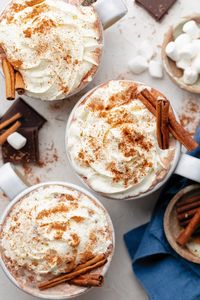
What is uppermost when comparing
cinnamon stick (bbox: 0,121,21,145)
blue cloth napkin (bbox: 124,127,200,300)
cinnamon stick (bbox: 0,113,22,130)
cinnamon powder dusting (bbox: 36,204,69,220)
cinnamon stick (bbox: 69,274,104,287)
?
cinnamon stick (bbox: 0,113,22,130)

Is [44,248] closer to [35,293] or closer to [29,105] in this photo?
[35,293]

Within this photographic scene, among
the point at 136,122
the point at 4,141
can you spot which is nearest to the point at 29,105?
the point at 4,141

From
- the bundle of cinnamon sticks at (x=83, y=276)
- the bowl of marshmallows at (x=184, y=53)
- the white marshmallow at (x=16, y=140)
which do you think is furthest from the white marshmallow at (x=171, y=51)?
the bundle of cinnamon sticks at (x=83, y=276)

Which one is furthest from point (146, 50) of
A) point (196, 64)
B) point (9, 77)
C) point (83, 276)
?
point (83, 276)

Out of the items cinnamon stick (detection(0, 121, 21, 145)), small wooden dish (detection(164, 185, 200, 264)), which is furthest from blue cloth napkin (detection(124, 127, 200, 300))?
cinnamon stick (detection(0, 121, 21, 145))

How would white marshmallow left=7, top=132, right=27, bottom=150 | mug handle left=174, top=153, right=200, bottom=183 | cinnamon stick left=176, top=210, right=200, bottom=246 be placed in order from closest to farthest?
mug handle left=174, top=153, right=200, bottom=183
cinnamon stick left=176, top=210, right=200, bottom=246
white marshmallow left=7, top=132, right=27, bottom=150

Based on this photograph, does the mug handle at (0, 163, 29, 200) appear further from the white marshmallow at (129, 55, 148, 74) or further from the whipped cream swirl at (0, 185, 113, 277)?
the white marshmallow at (129, 55, 148, 74)

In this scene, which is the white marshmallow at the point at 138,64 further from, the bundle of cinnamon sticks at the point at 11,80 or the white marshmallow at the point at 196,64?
the bundle of cinnamon sticks at the point at 11,80
